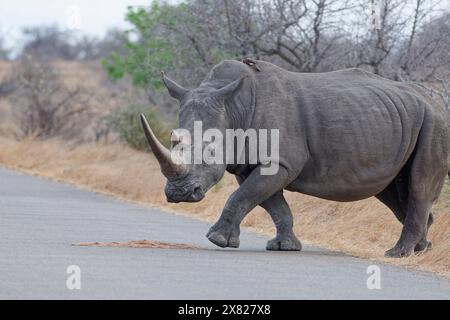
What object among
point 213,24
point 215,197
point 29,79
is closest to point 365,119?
point 215,197

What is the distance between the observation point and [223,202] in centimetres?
1944

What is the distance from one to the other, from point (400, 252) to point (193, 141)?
249 centimetres

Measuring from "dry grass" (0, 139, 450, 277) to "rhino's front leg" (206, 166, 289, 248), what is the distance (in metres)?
1.26

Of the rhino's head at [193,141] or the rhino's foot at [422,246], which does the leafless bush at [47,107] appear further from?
the rhino's foot at [422,246]

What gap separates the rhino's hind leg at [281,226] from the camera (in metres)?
14.0

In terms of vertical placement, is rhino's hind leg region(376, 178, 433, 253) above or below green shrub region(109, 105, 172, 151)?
below

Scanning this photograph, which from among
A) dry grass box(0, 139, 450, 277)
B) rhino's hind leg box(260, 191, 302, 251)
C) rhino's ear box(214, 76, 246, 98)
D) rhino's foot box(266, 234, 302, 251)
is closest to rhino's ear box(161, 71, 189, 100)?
rhino's ear box(214, 76, 246, 98)

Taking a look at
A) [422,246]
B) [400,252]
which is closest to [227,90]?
[400,252]

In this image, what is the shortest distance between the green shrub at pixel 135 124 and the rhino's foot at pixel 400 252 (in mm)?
12252

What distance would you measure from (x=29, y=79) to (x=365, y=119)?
81.7 ft

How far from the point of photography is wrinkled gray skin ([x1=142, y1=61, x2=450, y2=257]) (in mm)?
13695

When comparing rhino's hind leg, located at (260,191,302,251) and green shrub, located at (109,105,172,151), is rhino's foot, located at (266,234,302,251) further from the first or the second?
green shrub, located at (109,105,172,151)

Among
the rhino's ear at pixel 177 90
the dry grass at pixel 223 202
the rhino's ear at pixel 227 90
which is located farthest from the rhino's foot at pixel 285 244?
the rhino's ear at pixel 177 90

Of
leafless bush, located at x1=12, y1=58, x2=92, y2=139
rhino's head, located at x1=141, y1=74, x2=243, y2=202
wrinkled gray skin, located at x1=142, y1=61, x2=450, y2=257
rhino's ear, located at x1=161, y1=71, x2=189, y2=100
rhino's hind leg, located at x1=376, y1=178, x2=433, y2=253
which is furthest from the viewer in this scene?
leafless bush, located at x1=12, y1=58, x2=92, y2=139
